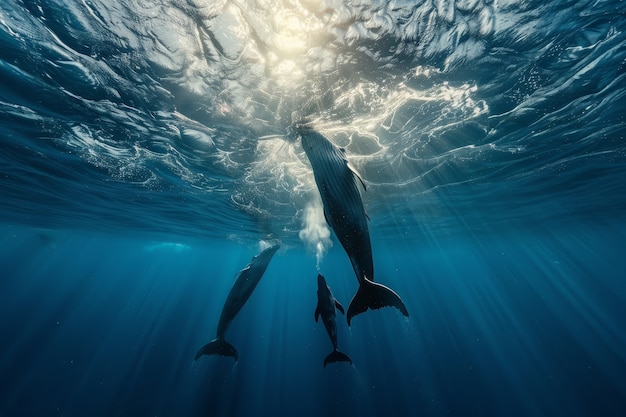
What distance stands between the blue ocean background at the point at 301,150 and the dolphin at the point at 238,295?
4.71 m

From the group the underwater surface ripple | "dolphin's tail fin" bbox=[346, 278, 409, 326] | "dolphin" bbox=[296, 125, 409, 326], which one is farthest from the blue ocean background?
"dolphin's tail fin" bbox=[346, 278, 409, 326]

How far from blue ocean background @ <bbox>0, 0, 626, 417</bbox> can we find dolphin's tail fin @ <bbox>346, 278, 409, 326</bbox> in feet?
17.7

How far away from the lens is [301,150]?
36.6 ft

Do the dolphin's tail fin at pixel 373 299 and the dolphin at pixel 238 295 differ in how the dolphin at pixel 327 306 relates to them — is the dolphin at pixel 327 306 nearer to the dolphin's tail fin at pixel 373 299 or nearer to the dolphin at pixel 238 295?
the dolphin's tail fin at pixel 373 299

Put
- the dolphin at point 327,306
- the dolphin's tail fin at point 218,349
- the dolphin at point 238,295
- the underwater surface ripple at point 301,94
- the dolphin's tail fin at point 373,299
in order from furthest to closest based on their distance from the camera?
the dolphin's tail fin at point 218,349, the dolphin at point 238,295, the dolphin at point 327,306, the underwater surface ripple at point 301,94, the dolphin's tail fin at point 373,299

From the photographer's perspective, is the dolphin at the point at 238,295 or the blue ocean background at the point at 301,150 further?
the dolphin at the point at 238,295

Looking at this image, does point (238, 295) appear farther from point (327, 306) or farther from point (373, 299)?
point (373, 299)

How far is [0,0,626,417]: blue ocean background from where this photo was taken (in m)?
6.08

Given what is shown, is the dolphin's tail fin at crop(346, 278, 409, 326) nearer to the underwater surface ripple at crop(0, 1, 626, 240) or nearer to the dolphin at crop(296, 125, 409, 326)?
the dolphin at crop(296, 125, 409, 326)

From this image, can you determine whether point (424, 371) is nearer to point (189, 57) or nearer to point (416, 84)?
point (416, 84)

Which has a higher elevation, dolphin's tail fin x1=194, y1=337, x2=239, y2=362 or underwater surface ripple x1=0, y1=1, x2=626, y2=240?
underwater surface ripple x1=0, y1=1, x2=626, y2=240

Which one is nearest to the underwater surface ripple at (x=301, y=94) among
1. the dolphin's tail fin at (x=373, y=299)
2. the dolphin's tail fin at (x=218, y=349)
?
the dolphin's tail fin at (x=373, y=299)

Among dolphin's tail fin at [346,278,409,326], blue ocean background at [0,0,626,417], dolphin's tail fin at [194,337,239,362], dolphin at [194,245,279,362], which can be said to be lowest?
dolphin's tail fin at [346,278,409,326]

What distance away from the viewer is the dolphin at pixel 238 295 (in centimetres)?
917
